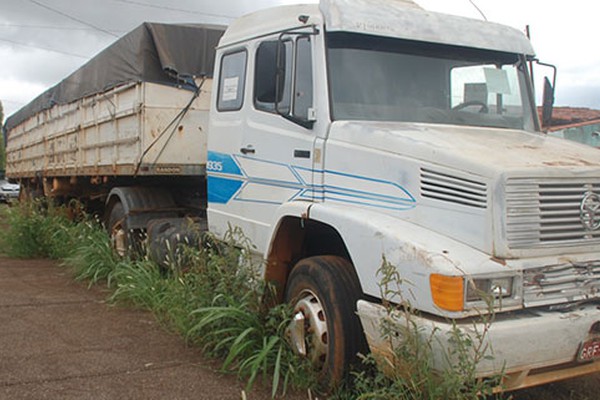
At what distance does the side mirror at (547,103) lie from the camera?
5438mm

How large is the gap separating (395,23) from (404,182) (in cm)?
145

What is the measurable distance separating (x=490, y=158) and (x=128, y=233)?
5.59m

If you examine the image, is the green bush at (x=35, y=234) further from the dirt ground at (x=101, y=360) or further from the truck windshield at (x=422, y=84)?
the truck windshield at (x=422, y=84)

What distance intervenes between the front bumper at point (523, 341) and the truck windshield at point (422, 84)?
64.5 inches

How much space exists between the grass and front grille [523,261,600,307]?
0.47m

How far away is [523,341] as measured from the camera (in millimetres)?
3342

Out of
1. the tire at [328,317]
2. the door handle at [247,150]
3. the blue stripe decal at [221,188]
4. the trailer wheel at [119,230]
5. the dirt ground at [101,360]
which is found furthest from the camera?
the trailer wheel at [119,230]

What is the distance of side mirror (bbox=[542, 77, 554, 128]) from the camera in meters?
5.44

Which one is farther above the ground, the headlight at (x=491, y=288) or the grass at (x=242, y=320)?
the headlight at (x=491, y=288)

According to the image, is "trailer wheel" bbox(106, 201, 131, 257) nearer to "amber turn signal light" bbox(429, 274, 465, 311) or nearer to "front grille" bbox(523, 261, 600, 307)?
"amber turn signal light" bbox(429, 274, 465, 311)

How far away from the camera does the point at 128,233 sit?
8.10 meters

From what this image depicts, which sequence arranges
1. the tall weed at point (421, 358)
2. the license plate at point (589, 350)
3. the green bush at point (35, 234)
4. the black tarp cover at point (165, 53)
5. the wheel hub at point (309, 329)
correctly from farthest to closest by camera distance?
the green bush at point (35, 234)
the black tarp cover at point (165, 53)
the wheel hub at point (309, 329)
the license plate at point (589, 350)
the tall weed at point (421, 358)

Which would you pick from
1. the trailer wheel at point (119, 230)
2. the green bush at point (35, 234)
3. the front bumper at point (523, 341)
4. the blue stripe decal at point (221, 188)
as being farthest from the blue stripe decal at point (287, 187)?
the green bush at point (35, 234)

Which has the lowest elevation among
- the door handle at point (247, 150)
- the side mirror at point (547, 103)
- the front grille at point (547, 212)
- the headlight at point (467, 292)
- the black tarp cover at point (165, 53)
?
the headlight at point (467, 292)
